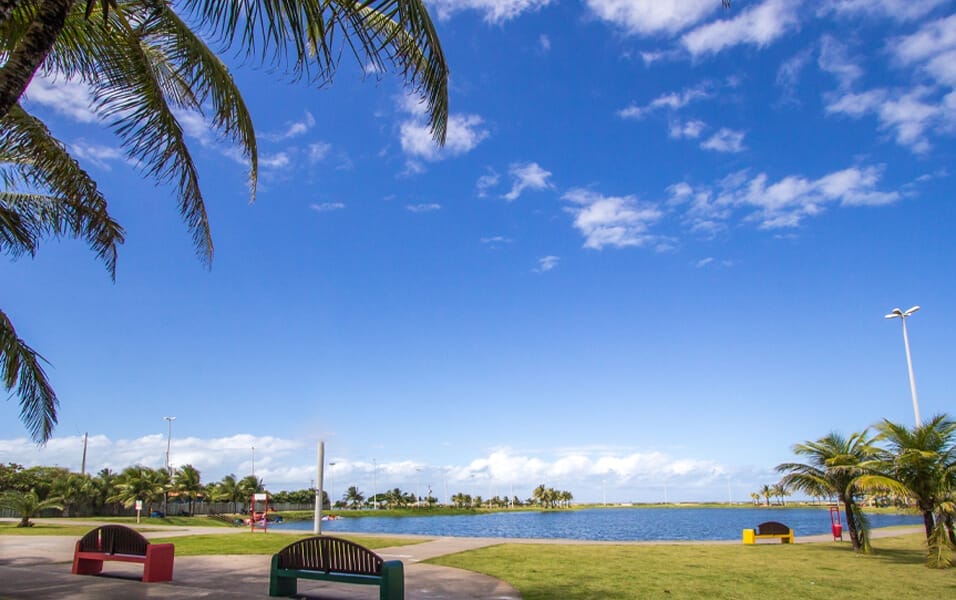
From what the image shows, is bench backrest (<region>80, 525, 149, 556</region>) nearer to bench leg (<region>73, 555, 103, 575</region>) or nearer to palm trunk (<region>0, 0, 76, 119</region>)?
bench leg (<region>73, 555, 103, 575</region>)

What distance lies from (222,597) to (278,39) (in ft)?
20.7

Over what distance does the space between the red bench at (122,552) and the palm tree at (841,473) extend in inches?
608

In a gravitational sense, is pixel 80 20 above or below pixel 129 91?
above

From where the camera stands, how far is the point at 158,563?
959cm

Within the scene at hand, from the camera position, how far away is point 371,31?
576 centimetres

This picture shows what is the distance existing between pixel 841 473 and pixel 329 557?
1456cm

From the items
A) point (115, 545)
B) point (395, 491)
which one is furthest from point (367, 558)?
point (395, 491)

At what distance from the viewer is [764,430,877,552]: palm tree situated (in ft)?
52.9

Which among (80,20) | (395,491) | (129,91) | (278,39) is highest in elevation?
(80,20)

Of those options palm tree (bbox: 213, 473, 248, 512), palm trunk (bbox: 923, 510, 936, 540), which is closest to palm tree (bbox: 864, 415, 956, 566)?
palm trunk (bbox: 923, 510, 936, 540)

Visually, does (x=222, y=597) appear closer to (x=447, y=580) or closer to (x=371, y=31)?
(x=447, y=580)

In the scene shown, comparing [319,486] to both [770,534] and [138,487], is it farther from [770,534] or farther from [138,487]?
[138,487]

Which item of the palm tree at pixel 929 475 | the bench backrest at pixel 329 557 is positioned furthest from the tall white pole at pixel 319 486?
the palm tree at pixel 929 475

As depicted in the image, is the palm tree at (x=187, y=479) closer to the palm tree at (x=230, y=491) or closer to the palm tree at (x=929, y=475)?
the palm tree at (x=230, y=491)
